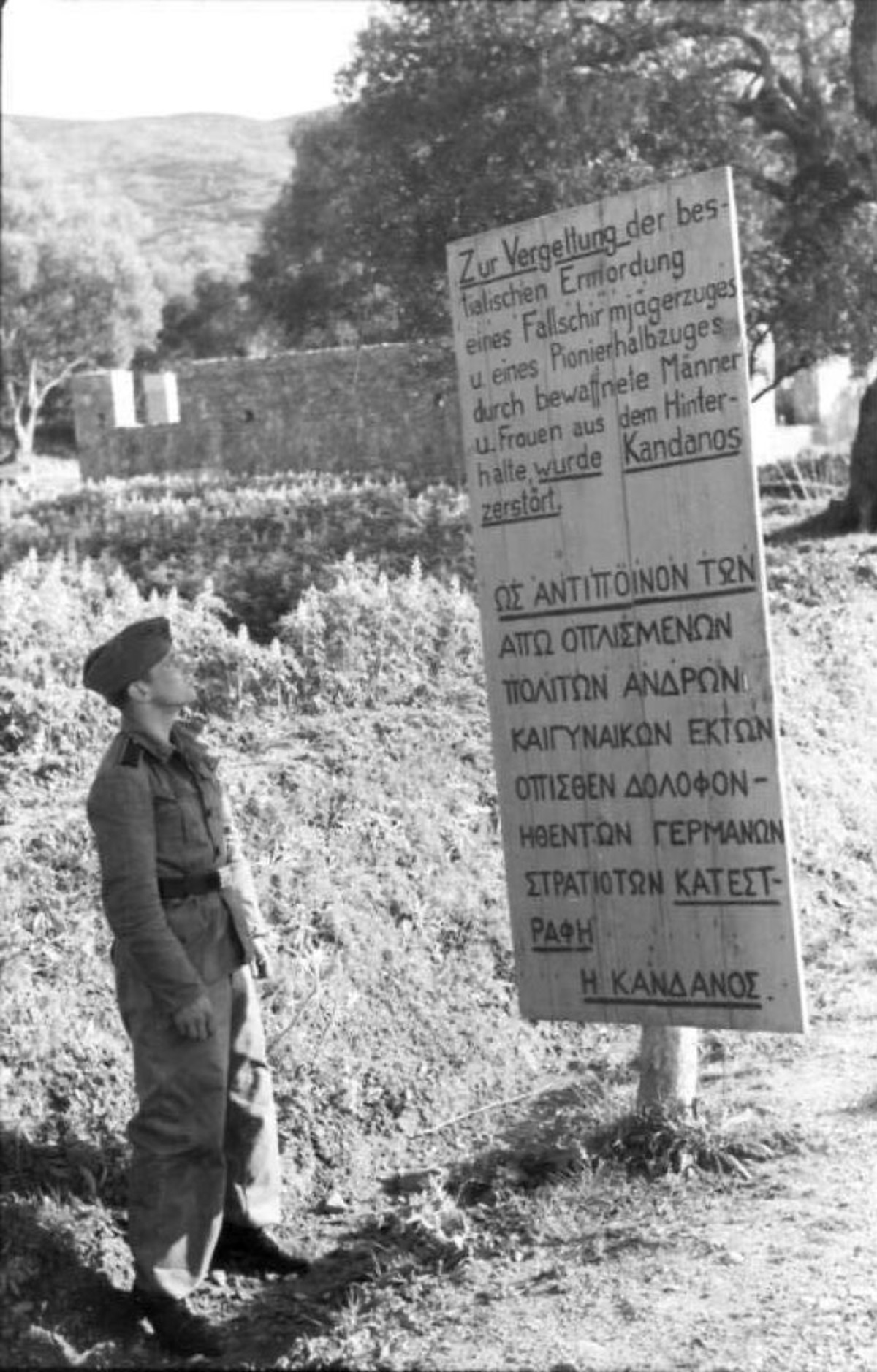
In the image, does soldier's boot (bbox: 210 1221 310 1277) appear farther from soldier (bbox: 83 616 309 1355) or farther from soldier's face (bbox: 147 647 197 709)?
soldier's face (bbox: 147 647 197 709)

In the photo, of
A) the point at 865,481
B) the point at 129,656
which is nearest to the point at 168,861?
the point at 129,656

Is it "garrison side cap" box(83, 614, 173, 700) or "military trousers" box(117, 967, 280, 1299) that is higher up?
"garrison side cap" box(83, 614, 173, 700)

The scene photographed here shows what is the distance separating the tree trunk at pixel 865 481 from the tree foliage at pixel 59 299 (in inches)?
1442

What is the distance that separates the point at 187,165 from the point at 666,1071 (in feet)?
512

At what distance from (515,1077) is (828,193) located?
44.5 feet

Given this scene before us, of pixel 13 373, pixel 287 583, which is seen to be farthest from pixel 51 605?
pixel 13 373

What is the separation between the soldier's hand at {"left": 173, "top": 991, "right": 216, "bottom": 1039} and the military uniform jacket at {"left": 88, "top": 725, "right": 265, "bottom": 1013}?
0.8 inches

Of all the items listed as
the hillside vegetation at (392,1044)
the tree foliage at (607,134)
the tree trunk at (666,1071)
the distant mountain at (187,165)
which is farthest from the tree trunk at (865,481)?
the distant mountain at (187,165)

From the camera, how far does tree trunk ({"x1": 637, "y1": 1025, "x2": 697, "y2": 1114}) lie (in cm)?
573

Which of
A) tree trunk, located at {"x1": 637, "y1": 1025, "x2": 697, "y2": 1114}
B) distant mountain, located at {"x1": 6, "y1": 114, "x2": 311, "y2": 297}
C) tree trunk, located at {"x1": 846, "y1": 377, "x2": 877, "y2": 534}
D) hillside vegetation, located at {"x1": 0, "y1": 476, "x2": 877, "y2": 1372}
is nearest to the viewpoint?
hillside vegetation, located at {"x1": 0, "y1": 476, "x2": 877, "y2": 1372}

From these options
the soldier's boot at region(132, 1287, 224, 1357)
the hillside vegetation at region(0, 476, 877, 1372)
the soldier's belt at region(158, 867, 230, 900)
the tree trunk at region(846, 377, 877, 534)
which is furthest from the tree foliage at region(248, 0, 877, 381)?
the soldier's boot at region(132, 1287, 224, 1357)

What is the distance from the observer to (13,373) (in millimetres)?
51344

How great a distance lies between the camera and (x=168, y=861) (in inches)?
193

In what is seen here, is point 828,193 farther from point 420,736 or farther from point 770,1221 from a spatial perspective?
point 770,1221
